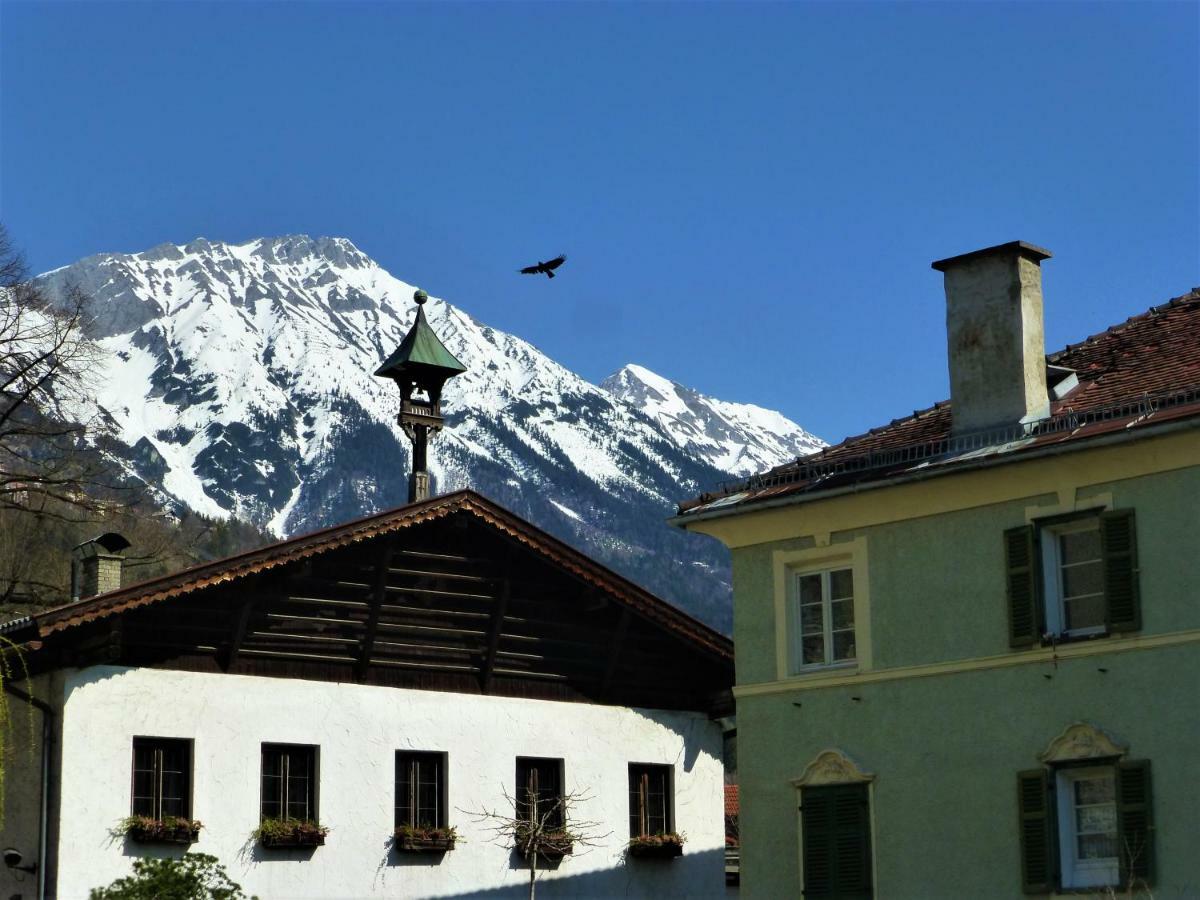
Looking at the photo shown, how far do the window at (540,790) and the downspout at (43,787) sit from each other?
758 centimetres

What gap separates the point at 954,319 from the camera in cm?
2358

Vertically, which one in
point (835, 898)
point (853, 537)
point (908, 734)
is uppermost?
point (853, 537)

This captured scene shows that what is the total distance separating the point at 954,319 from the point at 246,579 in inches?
447

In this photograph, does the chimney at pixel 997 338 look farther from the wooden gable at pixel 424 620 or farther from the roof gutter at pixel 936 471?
the wooden gable at pixel 424 620

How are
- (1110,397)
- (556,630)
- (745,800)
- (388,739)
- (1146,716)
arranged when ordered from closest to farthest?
1. (1146,716)
2. (1110,397)
3. (745,800)
4. (388,739)
5. (556,630)

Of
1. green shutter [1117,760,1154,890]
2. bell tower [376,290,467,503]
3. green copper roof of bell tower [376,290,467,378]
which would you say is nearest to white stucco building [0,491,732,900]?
bell tower [376,290,467,503]

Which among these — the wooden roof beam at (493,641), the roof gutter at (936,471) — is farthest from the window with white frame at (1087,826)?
the wooden roof beam at (493,641)

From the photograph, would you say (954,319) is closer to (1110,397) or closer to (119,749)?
(1110,397)

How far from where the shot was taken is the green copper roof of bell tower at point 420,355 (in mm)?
35062

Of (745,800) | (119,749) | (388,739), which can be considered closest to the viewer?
(745,800)

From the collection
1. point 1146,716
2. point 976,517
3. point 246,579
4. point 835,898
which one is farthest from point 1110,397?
point 246,579

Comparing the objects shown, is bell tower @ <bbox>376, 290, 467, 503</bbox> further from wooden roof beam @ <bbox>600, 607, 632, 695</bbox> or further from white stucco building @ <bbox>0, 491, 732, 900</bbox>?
wooden roof beam @ <bbox>600, 607, 632, 695</bbox>

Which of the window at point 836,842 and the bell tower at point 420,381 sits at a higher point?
the bell tower at point 420,381

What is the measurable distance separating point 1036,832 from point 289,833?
40.0 feet
